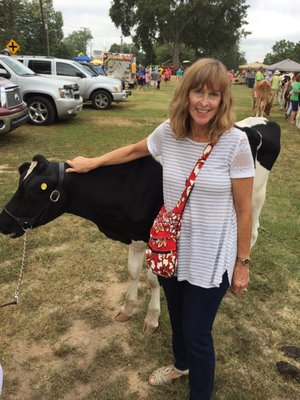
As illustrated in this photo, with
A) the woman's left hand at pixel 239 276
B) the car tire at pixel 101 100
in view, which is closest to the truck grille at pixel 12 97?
the car tire at pixel 101 100

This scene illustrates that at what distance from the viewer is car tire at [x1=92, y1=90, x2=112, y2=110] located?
14938 mm

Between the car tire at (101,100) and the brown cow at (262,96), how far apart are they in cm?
578

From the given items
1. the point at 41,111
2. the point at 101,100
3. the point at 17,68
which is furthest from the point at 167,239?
the point at 101,100

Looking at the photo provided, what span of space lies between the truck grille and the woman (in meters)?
7.29

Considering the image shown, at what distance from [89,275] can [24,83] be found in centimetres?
A: 837

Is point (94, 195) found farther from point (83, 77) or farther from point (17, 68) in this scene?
point (83, 77)

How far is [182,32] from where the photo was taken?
168 ft

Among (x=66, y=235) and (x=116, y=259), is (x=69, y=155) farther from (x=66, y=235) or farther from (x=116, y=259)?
(x=116, y=259)

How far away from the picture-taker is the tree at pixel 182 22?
47.9 meters

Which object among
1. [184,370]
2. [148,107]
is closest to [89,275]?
[184,370]

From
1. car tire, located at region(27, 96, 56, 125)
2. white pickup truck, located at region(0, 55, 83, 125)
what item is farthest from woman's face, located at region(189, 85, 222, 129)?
car tire, located at region(27, 96, 56, 125)

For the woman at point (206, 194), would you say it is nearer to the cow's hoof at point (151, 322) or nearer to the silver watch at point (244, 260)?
the silver watch at point (244, 260)

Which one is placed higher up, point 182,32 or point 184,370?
point 182,32

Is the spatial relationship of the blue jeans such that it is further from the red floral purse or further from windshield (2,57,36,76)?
windshield (2,57,36,76)
